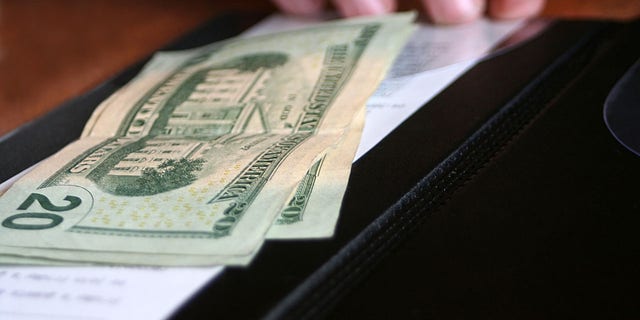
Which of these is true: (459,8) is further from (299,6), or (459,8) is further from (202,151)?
(202,151)

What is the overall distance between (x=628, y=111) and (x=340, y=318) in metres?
0.26

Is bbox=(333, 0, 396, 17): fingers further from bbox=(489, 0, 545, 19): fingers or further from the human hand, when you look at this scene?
bbox=(489, 0, 545, 19): fingers

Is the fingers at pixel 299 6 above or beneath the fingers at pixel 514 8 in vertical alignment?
above

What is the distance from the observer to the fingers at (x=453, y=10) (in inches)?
24.7

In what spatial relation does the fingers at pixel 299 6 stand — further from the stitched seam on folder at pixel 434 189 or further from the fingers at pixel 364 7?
the stitched seam on folder at pixel 434 189

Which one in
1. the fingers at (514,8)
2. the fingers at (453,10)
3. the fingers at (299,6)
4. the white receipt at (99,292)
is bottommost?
the fingers at (514,8)

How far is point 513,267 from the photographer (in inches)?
11.3

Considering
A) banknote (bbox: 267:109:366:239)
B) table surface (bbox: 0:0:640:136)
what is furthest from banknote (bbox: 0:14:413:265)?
table surface (bbox: 0:0:640:136)

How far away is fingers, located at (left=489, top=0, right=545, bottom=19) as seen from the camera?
64cm

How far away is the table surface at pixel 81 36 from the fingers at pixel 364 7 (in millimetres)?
98

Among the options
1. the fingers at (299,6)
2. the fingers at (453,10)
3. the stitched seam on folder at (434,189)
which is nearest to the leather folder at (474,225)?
the stitched seam on folder at (434,189)

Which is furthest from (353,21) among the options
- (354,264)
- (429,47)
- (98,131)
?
(354,264)

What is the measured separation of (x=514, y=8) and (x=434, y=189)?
0.35 meters

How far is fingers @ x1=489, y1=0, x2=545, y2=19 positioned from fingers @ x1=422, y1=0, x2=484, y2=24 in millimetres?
17
